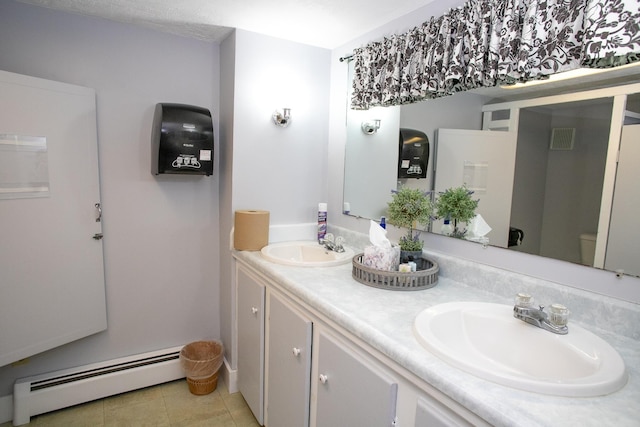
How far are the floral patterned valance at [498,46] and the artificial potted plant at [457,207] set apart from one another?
430 mm

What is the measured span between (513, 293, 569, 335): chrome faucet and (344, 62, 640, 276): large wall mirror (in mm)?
231

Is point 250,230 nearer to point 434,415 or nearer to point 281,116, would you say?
point 281,116

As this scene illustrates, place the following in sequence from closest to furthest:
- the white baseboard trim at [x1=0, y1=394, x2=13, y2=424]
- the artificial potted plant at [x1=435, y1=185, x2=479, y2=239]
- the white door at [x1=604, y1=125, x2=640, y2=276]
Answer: the white door at [x1=604, y1=125, x2=640, y2=276], the artificial potted plant at [x1=435, y1=185, x2=479, y2=239], the white baseboard trim at [x1=0, y1=394, x2=13, y2=424]

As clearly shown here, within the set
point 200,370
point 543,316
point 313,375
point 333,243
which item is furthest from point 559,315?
A: point 200,370

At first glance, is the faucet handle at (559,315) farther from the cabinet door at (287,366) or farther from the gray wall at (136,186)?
the gray wall at (136,186)

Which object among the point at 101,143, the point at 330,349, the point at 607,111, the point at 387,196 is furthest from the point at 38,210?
the point at 607,111

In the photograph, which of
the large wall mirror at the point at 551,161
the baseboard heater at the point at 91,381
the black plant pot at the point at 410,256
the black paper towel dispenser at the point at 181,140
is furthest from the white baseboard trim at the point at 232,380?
the large wall mirror at the point at 551,161

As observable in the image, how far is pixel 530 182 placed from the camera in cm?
136

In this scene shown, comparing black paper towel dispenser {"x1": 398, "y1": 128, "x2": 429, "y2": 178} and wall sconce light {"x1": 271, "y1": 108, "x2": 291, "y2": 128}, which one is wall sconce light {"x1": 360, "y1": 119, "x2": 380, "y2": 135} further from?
wall sconce light {"x1": 271, "y1": 108, "x2": 291, "y2": 128}

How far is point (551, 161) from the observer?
1295 mm

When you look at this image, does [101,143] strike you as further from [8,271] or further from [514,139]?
[514,139]

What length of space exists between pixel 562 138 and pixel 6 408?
2.93 m

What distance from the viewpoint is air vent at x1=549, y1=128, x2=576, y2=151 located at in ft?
4.05

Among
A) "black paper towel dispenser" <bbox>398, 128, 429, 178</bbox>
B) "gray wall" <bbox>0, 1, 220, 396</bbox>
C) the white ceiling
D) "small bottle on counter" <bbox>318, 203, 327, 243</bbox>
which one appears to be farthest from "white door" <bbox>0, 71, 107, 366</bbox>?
"black paper towel dispenser" <bbox>398, 128, 429, 178</bbox>
